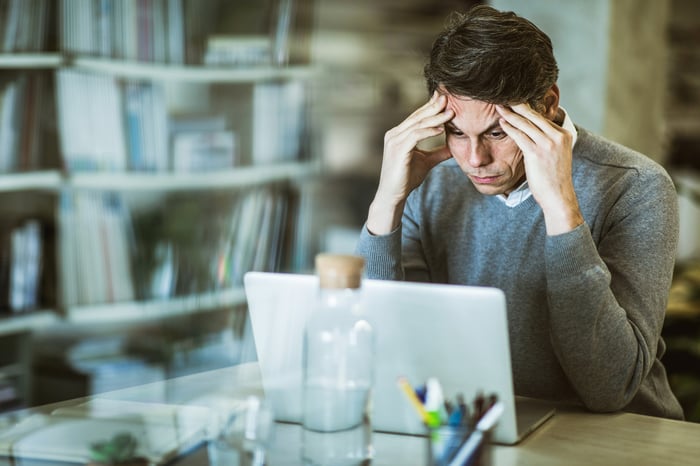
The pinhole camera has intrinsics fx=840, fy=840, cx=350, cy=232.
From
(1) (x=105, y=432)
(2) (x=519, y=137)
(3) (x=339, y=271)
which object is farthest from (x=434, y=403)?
(2) (x=519, y=137)

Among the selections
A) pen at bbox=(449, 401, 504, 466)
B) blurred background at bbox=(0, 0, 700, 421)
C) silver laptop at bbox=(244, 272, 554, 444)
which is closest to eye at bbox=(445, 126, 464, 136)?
silver laptop at bbox=(244, 272, 554, 444)

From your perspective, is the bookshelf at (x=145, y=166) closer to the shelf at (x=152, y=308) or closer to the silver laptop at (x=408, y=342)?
the shelf at (x=152, y=308)

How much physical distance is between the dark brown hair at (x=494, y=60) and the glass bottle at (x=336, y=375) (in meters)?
0.49

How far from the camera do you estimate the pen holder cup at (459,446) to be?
853 millimetres

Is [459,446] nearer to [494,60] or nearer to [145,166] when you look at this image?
[494,60]

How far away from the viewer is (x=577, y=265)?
1276 millimetres

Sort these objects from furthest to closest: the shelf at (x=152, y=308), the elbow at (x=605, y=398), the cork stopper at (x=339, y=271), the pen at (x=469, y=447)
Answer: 1. the shelf at (x=152, y=308)
2. the elbow at (x=605, y=398)
3. the cork stopper at (x=339, y=271)
4. the pen at (x=469, y=447)

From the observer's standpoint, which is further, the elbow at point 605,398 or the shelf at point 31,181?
the shelf at point 31,181

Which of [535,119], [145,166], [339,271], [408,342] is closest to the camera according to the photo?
[339,271]

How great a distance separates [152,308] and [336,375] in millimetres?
1686

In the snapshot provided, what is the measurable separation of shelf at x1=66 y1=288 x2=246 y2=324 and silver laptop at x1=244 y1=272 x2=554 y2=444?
144 cm

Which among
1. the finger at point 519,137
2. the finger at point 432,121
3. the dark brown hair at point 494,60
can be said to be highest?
the dark brown hair at point 494,60

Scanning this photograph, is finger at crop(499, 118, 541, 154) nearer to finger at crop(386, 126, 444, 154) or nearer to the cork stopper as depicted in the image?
finger at crop(386, 126, 444, 154)

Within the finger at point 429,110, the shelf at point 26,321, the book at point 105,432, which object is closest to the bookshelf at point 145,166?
the shelf at point 26,321
